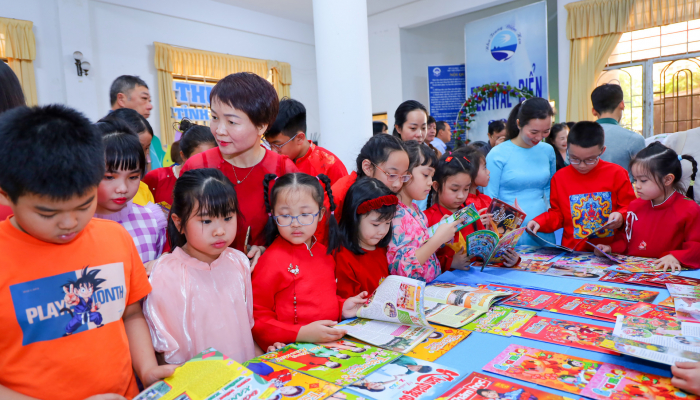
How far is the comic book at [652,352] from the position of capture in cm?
108

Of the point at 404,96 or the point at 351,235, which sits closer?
the point at 351,235

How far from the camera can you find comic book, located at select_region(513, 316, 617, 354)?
49.7 inches

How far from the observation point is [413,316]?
135 centimetres

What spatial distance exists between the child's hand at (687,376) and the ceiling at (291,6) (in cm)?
821

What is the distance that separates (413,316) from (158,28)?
24.6 ft

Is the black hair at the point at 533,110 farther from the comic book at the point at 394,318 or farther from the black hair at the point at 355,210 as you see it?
the comic book at the point at 394,318

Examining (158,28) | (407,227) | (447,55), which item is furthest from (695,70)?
(158,28)

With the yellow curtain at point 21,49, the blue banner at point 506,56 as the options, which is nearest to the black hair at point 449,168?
the blue banner at point 506,56

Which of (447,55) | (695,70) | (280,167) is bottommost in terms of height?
(280,167)

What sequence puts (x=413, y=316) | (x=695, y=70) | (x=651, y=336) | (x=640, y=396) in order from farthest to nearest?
(x=695, y=70) → (x=413, y=316) → (x=651, y=336) → (x=640, y=396)

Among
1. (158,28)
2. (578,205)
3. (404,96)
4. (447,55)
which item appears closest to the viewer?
(578,205)

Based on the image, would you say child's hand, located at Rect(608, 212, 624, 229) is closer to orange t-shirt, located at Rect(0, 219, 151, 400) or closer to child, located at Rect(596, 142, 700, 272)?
child, located at Rect(596, 142, 700, 272)

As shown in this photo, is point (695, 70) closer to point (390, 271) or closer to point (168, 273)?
point (390, 271)

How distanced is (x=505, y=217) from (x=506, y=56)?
6.32 meters
